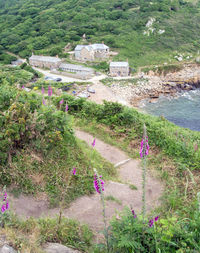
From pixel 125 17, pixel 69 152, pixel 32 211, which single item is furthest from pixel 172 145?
pixel 125 17

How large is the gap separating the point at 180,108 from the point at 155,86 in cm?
905

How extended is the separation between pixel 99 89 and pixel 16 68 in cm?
1898

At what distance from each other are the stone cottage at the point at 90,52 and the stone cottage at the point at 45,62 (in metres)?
5.20

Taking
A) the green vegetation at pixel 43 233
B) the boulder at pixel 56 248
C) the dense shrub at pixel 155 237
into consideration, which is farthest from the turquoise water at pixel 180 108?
the boulder at pixel 56 248

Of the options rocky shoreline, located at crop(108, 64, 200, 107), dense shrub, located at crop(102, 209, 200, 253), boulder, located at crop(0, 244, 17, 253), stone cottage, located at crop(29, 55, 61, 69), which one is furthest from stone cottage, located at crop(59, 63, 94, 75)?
boulder, located at crop(0, 244, 17, 253)

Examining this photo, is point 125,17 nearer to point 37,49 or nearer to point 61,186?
point 37,49

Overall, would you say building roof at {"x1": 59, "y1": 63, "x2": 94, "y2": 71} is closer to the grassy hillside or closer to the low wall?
the low wall

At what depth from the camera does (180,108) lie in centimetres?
3816

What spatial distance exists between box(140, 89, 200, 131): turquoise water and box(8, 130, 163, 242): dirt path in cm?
2376

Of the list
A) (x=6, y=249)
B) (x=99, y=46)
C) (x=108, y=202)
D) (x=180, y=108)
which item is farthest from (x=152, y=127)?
(x=99, y=46)

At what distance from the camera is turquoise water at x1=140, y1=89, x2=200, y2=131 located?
33.8 meters

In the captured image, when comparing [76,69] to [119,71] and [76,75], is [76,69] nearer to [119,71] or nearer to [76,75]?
[76,75]

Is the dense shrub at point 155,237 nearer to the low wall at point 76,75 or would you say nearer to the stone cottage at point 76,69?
the low wall at point 76,75

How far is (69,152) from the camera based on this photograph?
997 centimetres
